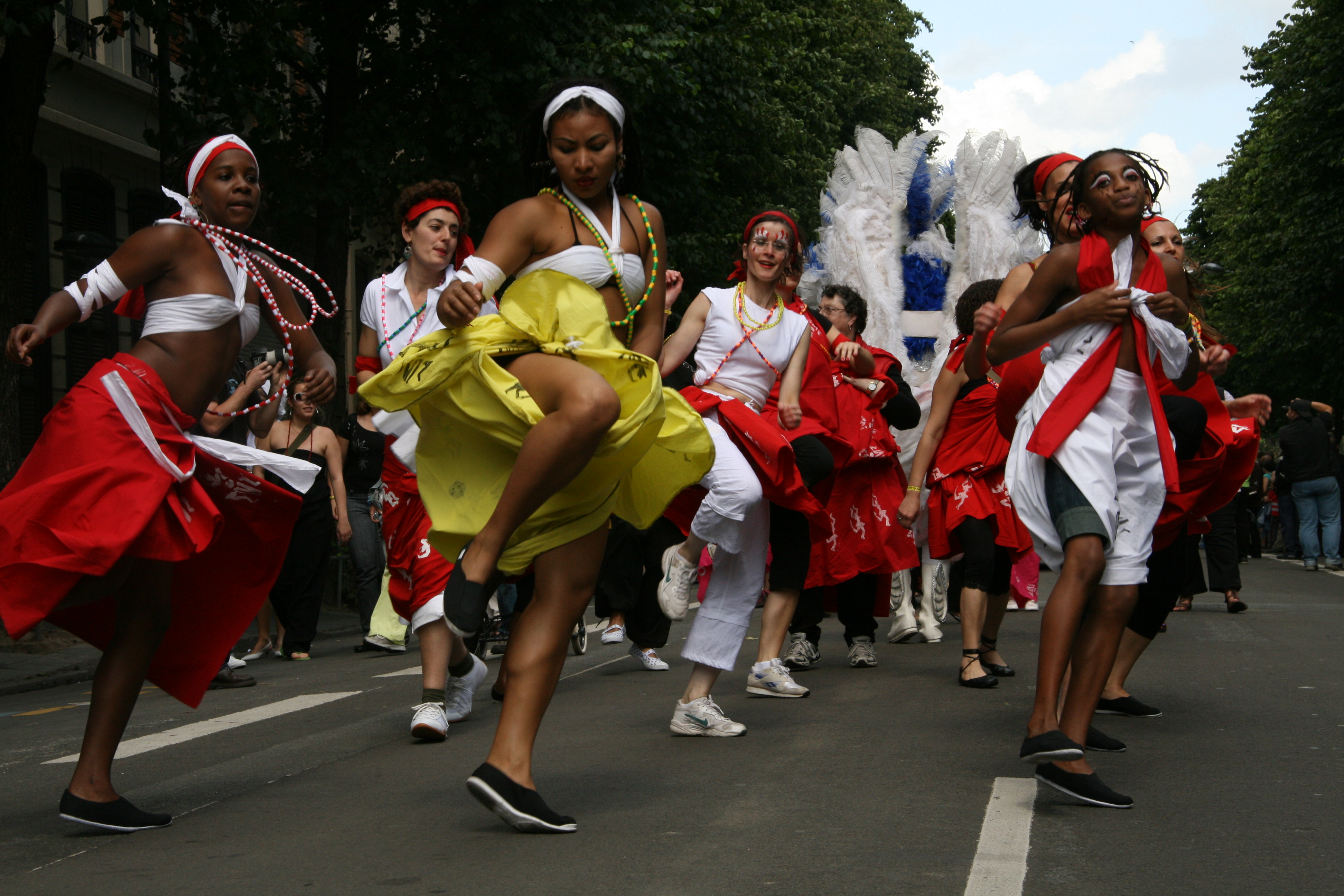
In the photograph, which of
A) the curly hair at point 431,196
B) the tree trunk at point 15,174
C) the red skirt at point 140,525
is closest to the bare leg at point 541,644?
the red skirt at point 140,525

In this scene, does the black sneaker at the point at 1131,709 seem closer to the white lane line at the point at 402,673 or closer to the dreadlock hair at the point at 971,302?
the dreadlock hair at the point at 971,302

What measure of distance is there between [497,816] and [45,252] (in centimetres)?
1631

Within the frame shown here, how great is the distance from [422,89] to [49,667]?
922 cm

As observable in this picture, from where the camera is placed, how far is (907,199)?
499 inches

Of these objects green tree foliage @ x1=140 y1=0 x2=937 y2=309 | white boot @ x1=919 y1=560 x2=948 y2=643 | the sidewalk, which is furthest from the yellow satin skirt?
green tree foliage @ x1=140 y1=0 x2=937 y2=309

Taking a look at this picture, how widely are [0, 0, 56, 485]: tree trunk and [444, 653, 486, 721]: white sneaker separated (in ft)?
20.3

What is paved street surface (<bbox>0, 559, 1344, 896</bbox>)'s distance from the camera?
358 cm

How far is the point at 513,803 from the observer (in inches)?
153

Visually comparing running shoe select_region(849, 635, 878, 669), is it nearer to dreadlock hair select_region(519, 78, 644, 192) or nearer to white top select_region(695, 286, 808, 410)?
white top select_region(695, 286, 808, 410)

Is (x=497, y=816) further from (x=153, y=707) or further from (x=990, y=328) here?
(x=153, y=707)

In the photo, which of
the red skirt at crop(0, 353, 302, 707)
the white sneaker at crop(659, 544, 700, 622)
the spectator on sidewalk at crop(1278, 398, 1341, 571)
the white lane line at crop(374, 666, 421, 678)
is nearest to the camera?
the red skirt at crop(0, 353, 302, 707)

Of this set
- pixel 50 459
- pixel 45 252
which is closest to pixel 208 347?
pixel 50 459

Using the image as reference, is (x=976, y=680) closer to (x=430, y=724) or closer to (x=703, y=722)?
(x=703, y=722)

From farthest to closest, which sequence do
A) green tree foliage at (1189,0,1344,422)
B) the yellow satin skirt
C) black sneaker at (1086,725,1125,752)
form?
green tree foliage at (1189,0,1344,422), black sneaker at (1086,725,1125,752), the yellow satin skirt
